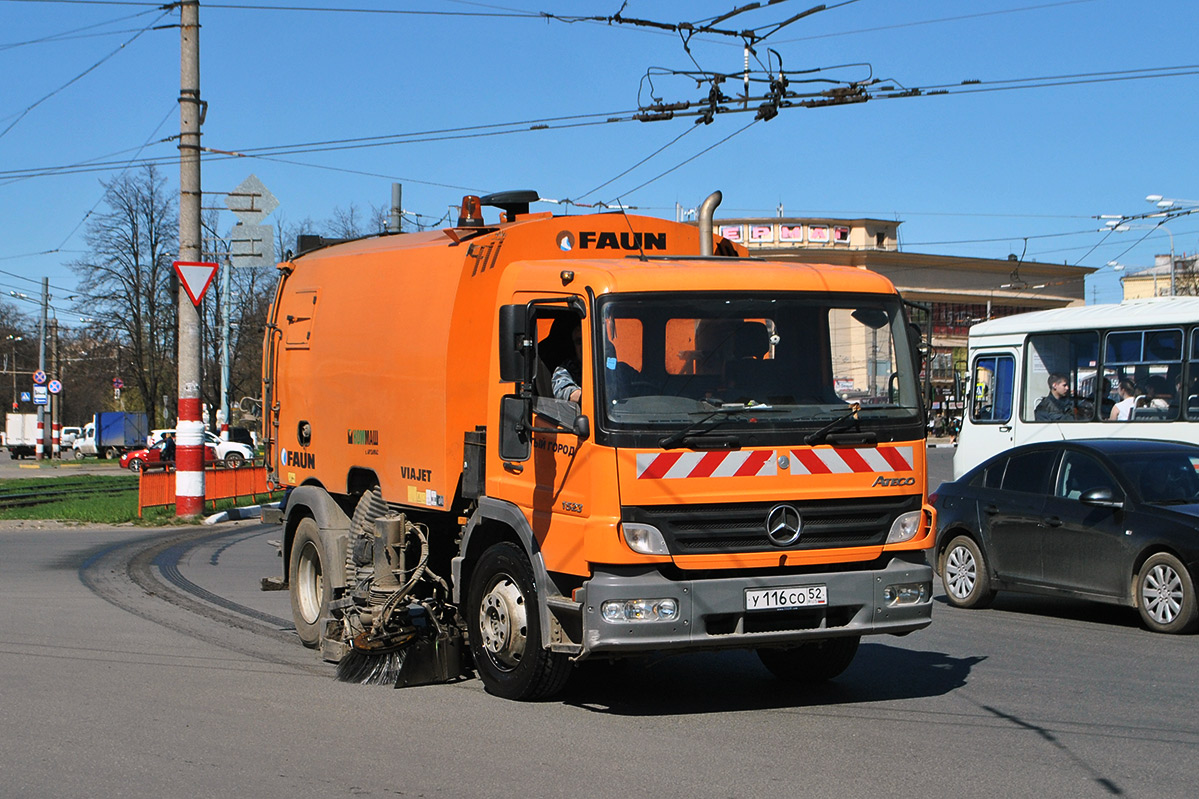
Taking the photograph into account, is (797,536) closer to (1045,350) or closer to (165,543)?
(1045,350)

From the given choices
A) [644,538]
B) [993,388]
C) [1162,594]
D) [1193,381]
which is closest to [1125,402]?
[1193,381]

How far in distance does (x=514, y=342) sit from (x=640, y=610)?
1635mm

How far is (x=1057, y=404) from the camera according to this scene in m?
17.4

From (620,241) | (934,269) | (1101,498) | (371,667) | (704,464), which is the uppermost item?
(934,269)

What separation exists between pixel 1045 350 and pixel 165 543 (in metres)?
12.9

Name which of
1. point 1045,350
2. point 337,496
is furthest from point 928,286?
point 337,496

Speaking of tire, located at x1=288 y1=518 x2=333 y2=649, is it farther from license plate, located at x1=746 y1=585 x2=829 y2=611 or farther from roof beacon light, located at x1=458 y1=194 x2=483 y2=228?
license plate, located at x1=746 y1=585 x2=829 y2=611

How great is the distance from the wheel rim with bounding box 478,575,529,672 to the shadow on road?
509 mm

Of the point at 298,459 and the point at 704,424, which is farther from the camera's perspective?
the point at 298,459

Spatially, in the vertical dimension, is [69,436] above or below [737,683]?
above

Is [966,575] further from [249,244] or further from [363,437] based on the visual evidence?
[249,244]

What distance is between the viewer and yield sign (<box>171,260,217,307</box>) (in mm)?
21188

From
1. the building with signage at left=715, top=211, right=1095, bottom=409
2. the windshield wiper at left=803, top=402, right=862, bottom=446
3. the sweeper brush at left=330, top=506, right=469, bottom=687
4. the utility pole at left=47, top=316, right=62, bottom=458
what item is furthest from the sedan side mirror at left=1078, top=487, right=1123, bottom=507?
the utility pole at left=47, top=316, right=62, bottom=458

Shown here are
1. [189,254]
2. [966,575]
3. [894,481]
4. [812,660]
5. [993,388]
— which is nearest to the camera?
[894,481]
